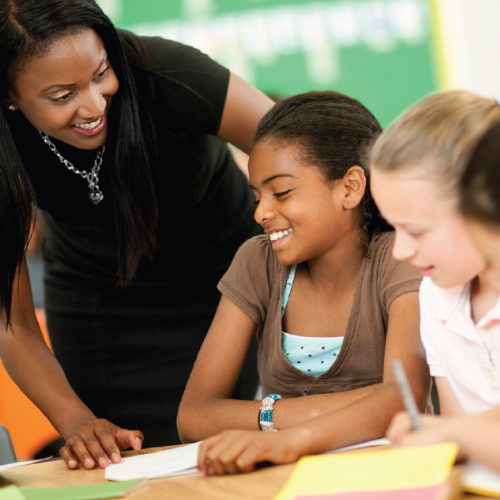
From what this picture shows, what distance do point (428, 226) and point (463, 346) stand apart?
0.22m

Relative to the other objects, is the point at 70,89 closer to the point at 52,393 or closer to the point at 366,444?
the point at 52,393

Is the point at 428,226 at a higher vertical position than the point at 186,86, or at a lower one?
lower

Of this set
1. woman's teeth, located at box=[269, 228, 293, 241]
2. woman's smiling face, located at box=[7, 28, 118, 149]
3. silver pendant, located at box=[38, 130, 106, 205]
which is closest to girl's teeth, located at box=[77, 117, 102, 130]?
woman's smiling face, located at box=[7, 28, 118, 149]

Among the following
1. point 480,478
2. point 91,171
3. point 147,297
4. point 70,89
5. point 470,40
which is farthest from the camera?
point 470,40

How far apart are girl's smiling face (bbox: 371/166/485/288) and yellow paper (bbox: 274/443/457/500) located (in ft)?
0.85

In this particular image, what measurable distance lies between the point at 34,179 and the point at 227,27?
1909 millimetres

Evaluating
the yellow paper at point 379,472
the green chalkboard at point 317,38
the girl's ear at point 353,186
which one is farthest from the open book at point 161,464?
the green chalkboard at point 317,38

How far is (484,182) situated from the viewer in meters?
0.65

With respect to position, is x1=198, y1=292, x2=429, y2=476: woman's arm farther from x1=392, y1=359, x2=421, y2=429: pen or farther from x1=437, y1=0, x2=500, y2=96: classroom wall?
x1=437, y1=0, x2=500, y2=96: classroom wall

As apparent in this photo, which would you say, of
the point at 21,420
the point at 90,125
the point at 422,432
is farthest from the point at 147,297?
the point at 21,420

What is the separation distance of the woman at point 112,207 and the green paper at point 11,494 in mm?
225

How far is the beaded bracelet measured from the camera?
99 centimetres

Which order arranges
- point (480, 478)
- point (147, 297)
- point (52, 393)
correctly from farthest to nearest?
1. point (147, 297)
2. point (52, 393)
3. point (480, 478)

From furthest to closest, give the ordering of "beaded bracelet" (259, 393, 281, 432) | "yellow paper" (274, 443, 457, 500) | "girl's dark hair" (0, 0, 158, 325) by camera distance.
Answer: "girl's dark hair" (0, 0, 158, 325) < "beaded bracelet" (259, 393, 281, 432) < "yellow paper" (274, 443, 457, 500)
